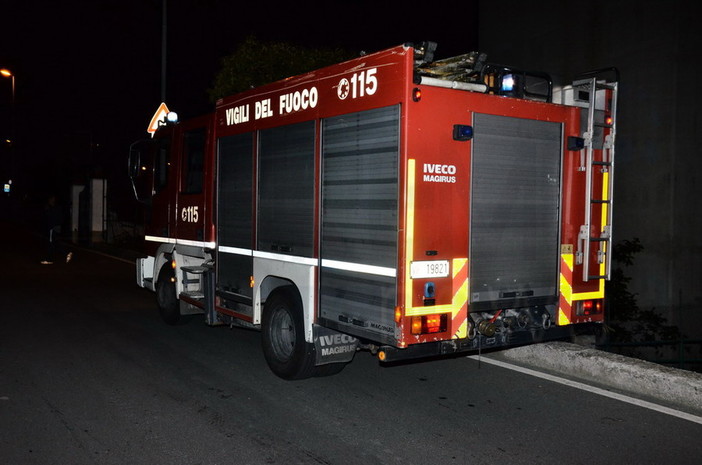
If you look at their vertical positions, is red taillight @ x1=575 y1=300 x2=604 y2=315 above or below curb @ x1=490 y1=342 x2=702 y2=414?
above

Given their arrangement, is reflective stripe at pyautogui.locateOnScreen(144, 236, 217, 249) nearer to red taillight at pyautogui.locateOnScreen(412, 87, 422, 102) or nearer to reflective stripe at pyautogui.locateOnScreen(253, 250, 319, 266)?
reflective stripe at pyautogui.locateOnScreen(253, 250, 319, 266)

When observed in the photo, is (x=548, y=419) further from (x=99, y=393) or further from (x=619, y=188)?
(x=619, y=188)

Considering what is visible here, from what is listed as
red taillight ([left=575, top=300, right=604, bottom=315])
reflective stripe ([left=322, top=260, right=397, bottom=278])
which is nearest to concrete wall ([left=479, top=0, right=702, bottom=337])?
red taillight ([left=575, top=300, right=604, bottom=315])

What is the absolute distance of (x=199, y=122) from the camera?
339 inches

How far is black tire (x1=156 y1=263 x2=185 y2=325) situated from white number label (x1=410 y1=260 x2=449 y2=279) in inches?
191

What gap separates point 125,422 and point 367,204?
2.63 meters

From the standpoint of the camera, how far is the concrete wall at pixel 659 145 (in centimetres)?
1241

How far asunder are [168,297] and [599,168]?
602cm

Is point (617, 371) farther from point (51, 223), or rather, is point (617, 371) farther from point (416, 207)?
point (51, 223)

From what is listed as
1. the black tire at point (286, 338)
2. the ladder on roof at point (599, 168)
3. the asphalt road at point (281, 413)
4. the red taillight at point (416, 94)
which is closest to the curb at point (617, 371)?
the asphalt road at point (281, 413)

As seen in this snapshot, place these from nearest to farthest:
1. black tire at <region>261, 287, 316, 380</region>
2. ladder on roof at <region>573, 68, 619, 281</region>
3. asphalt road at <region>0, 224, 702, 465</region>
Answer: asphalt road at <region>0, 224, 702, 465</region>
ladder on roof at <region>573, 68, 619, 281</region>
black tire at <region>261, 287, 316, 380</region>

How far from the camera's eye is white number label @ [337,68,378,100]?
5586mm

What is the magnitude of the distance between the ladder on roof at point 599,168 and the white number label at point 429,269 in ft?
5.26

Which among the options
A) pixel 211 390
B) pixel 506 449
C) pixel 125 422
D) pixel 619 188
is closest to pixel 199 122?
pixel 211 390
